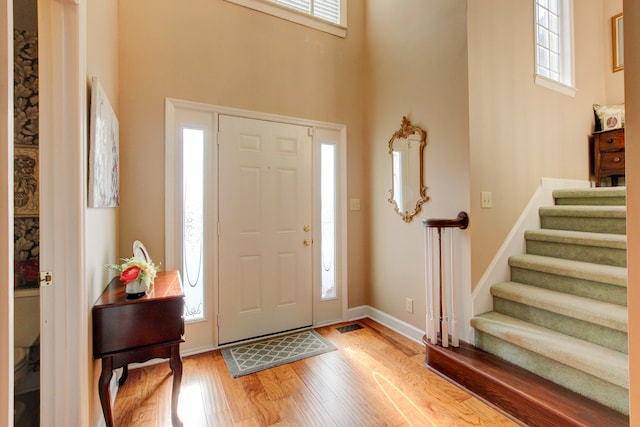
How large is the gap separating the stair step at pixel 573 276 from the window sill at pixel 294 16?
285 centimetres

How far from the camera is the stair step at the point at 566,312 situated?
1.69 metres

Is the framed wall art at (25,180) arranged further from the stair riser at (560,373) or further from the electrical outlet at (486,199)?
the stair riser at (560,373)

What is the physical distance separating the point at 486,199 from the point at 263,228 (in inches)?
76.1

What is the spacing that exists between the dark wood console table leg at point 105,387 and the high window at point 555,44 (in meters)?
3.98

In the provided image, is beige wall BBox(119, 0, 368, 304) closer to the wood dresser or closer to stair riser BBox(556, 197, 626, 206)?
stair riser BBox(556, 197, 626, 206)

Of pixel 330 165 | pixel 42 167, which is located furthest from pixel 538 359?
pixel 42 167

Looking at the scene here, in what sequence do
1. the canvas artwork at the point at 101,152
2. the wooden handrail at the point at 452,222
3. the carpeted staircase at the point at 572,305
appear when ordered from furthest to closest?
1. the wooden handrail at the point at 452,222
2. the carpeted staircase at the point at 572,305
3. the canvas artwork at the point at 101,152

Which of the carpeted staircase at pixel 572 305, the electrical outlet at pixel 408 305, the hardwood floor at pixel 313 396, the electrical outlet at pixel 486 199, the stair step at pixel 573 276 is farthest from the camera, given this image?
the electrical outlet at pixel 408 305

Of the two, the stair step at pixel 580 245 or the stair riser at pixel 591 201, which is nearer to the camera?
the stair step at pixel 580 245

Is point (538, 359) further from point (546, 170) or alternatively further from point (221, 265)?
point (221, 265)

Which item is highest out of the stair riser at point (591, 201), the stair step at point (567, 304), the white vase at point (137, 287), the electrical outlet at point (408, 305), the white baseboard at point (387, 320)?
the stair riser at point (591, 201)

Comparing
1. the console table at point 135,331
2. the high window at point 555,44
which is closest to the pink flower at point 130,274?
the console table at point 135,331

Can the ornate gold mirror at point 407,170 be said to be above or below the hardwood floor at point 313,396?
above
